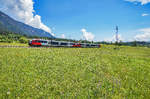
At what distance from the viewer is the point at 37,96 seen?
4891mm

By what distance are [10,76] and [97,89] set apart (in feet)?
19.7

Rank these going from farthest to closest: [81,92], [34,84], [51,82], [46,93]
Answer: [51,82] < [34,84] < [81,92] < [46,93]

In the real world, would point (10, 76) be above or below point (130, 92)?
above

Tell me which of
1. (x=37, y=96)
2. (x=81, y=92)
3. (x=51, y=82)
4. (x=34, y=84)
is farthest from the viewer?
(x=51, y=82)

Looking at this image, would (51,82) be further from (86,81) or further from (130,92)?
(130,92)

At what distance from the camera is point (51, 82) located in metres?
6.45

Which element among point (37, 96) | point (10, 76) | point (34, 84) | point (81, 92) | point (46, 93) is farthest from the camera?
point (10, 76)

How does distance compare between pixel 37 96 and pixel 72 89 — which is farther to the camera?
pixel 72 89

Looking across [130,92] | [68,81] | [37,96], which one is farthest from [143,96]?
[37,96]

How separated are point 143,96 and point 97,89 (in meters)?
2.69

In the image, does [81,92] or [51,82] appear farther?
[51,82]

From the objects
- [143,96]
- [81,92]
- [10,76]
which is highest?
[10,76]

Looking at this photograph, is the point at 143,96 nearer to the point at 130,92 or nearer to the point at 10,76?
the point at 130,92

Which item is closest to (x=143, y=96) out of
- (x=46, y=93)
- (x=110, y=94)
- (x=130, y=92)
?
(x=130, y=92)
